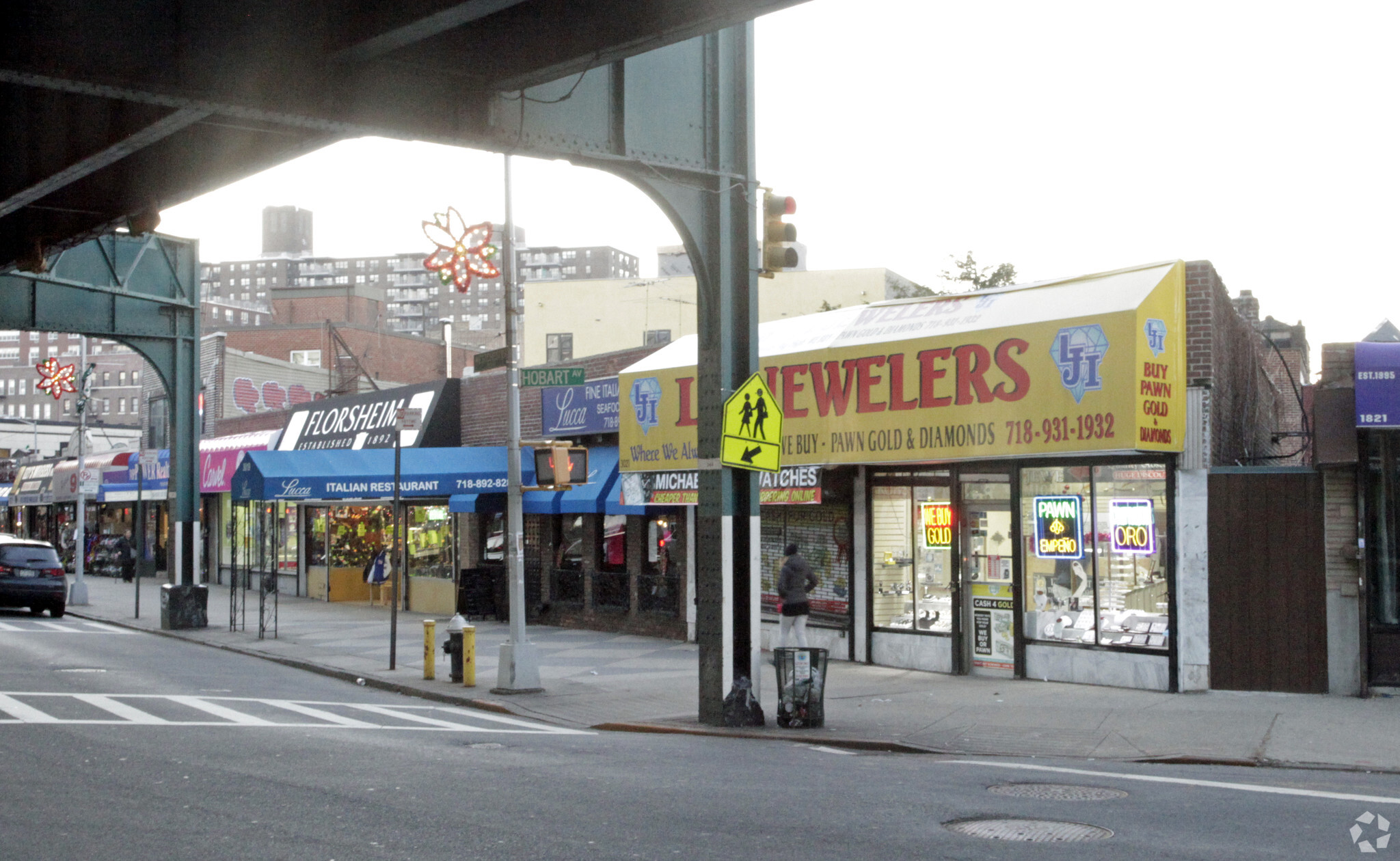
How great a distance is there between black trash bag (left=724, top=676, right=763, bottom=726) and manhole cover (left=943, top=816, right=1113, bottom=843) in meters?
4.95

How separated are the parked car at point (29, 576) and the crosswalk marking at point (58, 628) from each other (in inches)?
24.5

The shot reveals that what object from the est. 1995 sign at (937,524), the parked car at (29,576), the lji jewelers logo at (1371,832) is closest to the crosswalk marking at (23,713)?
the est. 1995 sign at (937,524)

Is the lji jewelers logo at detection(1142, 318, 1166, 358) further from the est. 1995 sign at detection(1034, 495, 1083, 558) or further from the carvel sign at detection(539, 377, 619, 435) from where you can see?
the carvel sign at detection(539, 377, 619, 435)

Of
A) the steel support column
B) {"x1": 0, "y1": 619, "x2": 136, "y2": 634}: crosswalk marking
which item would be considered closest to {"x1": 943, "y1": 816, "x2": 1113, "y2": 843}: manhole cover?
the steel support column

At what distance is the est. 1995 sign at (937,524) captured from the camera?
1692cm

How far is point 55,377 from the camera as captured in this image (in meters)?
39.8

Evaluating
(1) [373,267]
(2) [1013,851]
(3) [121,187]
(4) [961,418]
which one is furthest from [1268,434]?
(1) [373,267]

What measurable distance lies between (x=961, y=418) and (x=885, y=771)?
666 cm

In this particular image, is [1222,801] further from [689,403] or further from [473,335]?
[473,335]

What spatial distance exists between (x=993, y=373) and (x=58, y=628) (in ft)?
64.0

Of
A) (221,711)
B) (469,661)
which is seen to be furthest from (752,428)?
(221,711)

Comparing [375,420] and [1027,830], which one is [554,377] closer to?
[1027,830]

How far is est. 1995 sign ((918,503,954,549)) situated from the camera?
55.5ft

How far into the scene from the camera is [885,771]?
9992 mm
